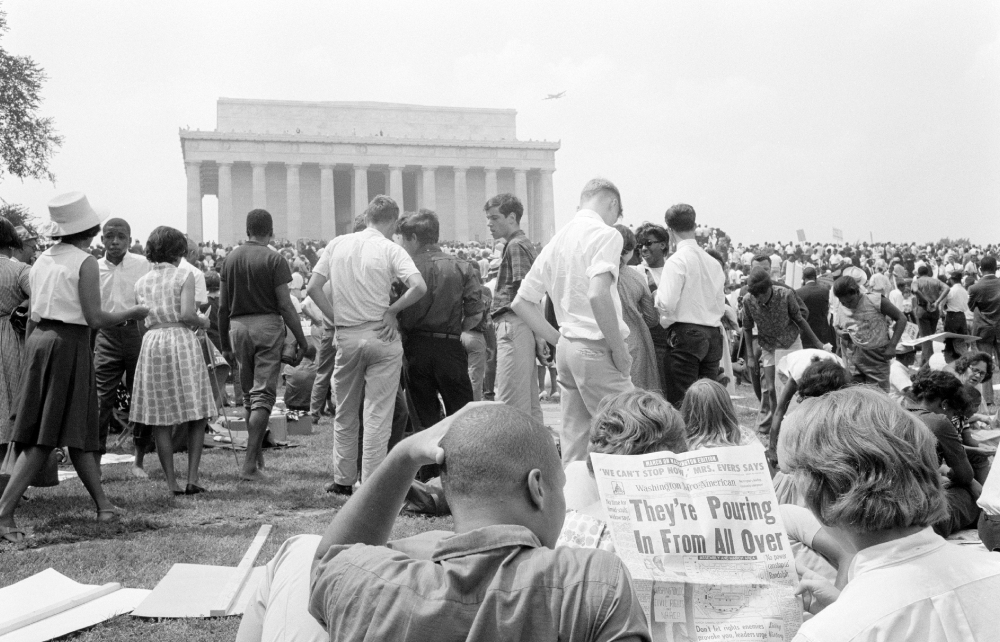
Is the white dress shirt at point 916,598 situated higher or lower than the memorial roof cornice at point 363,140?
lower

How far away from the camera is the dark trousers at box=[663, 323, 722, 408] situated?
6.11m

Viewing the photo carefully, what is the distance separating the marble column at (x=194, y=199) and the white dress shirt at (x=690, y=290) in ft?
203

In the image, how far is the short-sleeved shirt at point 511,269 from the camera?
631cm

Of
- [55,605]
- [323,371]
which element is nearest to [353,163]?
[323,371]

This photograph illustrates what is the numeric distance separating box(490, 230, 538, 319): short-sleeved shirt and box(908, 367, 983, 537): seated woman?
2.53m

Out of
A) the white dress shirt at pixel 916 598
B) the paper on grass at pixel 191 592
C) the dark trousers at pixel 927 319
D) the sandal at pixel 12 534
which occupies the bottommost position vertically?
the dark trousers at pixel 927 319

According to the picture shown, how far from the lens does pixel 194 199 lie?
64.1 m

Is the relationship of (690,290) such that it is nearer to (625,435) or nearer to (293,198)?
(625,435)

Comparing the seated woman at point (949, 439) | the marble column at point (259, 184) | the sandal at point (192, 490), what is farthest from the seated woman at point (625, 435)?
the marble column at point (259, 184)

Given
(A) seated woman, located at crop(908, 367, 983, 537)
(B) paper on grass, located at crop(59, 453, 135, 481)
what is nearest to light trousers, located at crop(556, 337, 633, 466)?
(A) seated woman, located at crop(908, 367, 983, 537)

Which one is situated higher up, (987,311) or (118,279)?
(118,279)

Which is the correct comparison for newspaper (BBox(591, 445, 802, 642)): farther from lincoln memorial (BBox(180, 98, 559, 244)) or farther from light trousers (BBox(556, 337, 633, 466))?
lincoln memorial (BBox(180, 98, 559, 244))

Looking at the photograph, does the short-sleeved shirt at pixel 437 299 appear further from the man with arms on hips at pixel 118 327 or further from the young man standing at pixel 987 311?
the young man standing at pixel 987 311

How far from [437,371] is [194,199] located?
61.8 m
